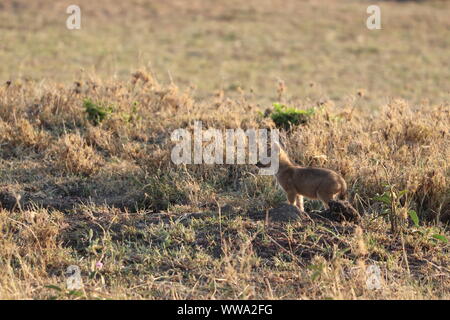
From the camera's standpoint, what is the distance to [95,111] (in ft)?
29.3

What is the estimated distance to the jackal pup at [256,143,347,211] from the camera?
6.37 meters

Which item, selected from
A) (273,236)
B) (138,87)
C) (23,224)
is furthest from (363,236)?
(138,87)

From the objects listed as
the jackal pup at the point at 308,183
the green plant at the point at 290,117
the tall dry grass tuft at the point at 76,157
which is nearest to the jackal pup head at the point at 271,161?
the jackal pup at the point at 308,183

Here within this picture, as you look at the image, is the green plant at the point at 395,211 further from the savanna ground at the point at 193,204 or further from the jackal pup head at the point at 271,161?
the jackal pup head at the point at 271,161

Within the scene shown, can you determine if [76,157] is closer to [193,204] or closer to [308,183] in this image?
[193,204]

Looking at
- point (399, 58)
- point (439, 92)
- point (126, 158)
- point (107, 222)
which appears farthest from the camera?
point (399, 58)

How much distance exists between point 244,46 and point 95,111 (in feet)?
45.2

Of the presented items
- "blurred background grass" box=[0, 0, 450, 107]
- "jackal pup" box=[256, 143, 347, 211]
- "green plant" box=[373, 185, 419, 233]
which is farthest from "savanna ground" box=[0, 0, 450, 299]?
"blurred background grass" box=[0, 0, 450, 107]

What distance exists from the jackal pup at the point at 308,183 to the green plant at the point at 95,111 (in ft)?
9.71

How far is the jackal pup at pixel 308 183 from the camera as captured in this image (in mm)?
6367

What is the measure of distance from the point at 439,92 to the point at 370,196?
1001cm

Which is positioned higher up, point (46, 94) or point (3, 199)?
point (46, 94)
